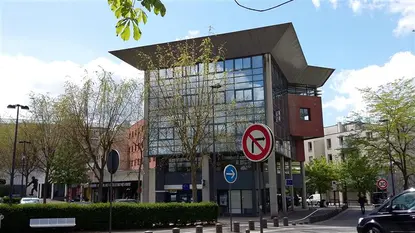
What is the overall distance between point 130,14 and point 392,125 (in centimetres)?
3353

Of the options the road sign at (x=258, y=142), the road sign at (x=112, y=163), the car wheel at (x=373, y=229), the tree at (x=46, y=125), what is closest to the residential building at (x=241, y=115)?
the tree at (x=46, y=125)

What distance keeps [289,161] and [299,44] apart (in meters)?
14.9

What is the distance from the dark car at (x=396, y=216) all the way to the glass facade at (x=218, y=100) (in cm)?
1768

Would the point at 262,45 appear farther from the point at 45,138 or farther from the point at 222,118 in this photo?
the point at 45,138

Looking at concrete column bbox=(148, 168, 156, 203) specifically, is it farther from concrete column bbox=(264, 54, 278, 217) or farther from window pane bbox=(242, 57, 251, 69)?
window pane bbox=(242, 57, 251, 69)

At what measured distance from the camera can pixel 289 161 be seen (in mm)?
48344

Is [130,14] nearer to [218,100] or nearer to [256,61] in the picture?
[218,100]

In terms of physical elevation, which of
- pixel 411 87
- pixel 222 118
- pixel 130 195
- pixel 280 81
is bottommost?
pixel 130 195

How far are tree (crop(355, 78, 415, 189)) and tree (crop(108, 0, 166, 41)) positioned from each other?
1314 inches

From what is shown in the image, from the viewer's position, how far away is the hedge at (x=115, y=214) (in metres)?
17.5

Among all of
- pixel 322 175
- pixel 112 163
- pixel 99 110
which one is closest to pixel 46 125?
pixel 99 110

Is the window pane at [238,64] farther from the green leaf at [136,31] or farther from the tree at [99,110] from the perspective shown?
the green leaf at [136,31]

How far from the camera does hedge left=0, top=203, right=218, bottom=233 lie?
689 inches

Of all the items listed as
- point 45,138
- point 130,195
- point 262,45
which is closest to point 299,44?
point 262,45
